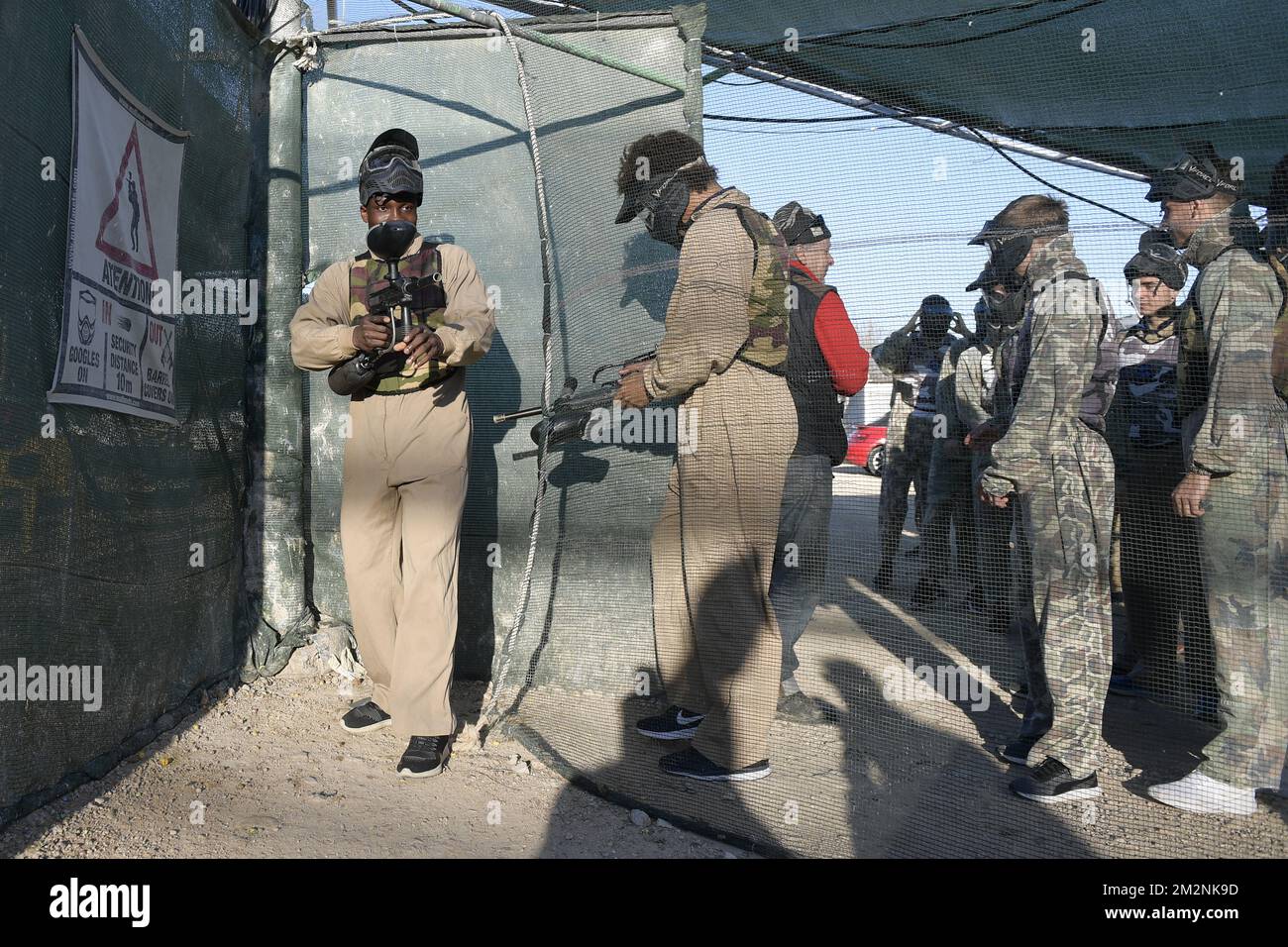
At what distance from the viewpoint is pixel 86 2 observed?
98.5 inches

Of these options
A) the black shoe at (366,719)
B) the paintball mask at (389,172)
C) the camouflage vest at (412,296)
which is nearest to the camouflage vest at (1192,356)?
the camouflage vest at (412,296)

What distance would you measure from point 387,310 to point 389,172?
498 millimetres

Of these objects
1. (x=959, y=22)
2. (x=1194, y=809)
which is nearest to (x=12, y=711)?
(x=1194, y=809)

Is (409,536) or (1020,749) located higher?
(409,536)

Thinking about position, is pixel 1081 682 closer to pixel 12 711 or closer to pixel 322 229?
pixel 12 711

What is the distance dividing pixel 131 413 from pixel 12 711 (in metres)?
0.93

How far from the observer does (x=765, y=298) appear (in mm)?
2828

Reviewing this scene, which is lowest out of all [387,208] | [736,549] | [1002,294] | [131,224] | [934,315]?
[736,549]

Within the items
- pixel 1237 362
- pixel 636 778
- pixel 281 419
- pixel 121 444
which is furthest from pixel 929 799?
pixel 281 419

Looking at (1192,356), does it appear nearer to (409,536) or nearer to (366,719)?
(409,536)

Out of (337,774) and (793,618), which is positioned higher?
(793,618)

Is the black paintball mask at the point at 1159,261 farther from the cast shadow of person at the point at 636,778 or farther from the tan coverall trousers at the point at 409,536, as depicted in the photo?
the tan coverall trousers at the point at 409,536

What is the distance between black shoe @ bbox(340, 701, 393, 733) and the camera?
3104 millimetres

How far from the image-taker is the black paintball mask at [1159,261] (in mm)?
2680
